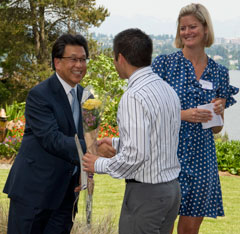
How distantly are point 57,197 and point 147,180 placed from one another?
0.96 metres

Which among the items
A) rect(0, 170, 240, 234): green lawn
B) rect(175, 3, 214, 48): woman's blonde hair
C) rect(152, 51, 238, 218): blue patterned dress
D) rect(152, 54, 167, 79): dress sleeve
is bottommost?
rect(0, 170, 240, 234): green lawn

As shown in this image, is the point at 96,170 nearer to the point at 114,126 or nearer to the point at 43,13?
the point at 114,126

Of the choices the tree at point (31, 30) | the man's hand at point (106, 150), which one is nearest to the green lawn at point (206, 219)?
the man's hand at point (106, 150)

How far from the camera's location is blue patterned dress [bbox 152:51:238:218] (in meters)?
4.03

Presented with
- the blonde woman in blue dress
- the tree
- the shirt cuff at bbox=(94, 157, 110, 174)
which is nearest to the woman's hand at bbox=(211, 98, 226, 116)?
the blonde woman in blue dress

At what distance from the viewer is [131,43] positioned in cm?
274

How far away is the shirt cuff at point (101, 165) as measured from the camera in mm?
2781

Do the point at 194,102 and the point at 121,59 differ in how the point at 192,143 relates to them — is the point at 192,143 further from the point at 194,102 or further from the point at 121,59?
the point at 121,59

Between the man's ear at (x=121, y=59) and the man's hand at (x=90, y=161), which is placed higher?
the man's ear at (x=121, y=59)

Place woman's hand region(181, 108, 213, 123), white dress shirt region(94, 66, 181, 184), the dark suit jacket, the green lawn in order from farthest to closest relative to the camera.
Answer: the green lawn → woman's hand region(181, 108, 213, 123) → the dark suit jacket → white dress shirt region(94, 66, 181, 184)

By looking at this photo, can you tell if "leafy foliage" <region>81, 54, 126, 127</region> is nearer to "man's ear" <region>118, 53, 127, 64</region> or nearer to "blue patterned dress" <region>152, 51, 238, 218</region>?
"blue patterned dress" <region>152, 51, 238, 218</region>

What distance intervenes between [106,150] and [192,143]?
3.69 ft

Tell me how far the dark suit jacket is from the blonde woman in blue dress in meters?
1.01

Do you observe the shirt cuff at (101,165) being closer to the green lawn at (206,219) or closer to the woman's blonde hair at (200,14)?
the woman's blonde hair at (200,14)
